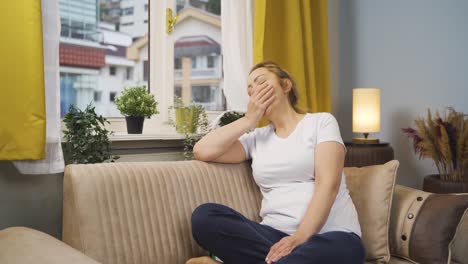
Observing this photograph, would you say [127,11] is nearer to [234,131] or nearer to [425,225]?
[234,131]

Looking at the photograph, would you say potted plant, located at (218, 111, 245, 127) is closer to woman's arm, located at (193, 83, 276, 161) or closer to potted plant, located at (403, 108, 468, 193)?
woman's arm, located at (193, 83, 276, 161)

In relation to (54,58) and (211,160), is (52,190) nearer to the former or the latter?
(54,58)

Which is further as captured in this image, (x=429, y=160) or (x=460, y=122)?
(x=429, y=160)

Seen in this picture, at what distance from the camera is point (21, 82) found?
1.58 metres

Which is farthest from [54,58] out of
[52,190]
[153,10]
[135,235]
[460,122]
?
[460,122]

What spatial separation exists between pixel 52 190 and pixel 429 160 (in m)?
2.11

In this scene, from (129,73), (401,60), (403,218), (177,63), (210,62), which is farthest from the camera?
(401,60)

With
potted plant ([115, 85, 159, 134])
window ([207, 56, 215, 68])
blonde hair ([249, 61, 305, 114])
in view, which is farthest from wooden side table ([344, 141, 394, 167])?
potted plant ([115, 85, 159, 134])

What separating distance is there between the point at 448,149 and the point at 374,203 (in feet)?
2.54

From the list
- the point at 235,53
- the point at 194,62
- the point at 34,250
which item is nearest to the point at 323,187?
the point at 34,250

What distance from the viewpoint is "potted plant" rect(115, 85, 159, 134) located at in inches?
87.4

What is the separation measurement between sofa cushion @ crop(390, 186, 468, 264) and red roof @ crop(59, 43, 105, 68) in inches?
58.3

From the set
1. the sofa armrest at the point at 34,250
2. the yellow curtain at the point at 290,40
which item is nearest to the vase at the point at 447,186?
the yellow curtain at the point at 290,40

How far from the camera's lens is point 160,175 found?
5.80ft
